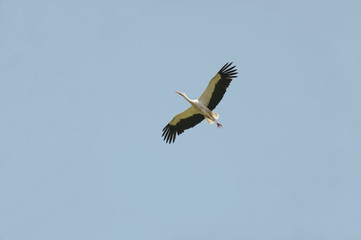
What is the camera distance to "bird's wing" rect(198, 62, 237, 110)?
2427 centimetres

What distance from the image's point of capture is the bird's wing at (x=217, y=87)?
24.3m

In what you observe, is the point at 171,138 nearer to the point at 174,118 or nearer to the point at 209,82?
the point at 174,118

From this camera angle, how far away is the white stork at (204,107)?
2430 centimetres

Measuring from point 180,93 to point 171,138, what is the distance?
5.74ft

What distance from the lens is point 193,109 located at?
25.5 metres

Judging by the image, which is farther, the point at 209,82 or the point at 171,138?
the point at 171,138

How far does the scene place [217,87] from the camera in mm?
24516

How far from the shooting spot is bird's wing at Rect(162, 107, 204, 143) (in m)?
25.8

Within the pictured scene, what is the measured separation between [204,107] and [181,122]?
1.51 metres

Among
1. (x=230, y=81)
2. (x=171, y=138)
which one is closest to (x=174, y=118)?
(x=171, y=138)

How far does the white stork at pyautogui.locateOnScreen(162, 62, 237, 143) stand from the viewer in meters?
24.3

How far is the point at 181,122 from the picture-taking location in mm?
26094

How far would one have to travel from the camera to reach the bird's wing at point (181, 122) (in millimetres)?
25797

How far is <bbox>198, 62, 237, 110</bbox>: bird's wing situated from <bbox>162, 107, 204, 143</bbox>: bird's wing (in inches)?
33.9
